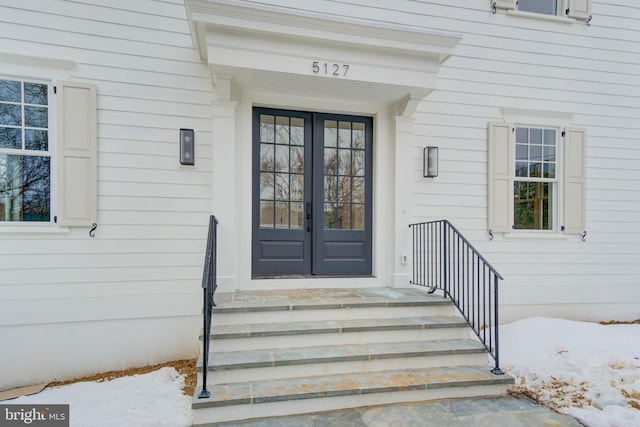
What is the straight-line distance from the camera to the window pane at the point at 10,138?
349cm

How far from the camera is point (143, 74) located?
12.4 feet

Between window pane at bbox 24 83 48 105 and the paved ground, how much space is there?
3582 millimetres

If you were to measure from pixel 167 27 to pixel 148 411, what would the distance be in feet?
12.2

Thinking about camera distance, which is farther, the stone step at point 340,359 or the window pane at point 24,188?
the window pane at point 24,188

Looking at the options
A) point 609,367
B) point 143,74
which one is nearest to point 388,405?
point 609,367

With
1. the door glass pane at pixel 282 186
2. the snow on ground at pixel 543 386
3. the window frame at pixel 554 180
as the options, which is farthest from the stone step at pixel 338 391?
the window frame at pixel 554 180

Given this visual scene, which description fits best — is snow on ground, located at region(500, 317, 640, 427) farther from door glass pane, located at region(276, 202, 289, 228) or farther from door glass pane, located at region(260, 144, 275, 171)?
door glass pane, located at region(260, 144, 275, 171)

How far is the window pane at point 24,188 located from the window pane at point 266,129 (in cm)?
221

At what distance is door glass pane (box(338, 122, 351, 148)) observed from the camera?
174 inches

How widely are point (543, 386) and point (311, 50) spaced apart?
3.75 metres

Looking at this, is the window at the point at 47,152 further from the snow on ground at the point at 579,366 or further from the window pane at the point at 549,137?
the window pane at the point at 549,137

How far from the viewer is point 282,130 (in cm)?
427

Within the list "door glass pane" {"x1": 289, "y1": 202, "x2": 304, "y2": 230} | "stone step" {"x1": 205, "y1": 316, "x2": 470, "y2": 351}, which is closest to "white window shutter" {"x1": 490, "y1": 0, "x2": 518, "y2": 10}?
"door glass pane" {"x1": 289, "y1": 202, "x2": 304, "y2": 230}

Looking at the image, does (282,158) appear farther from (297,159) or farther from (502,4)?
(502,4)
